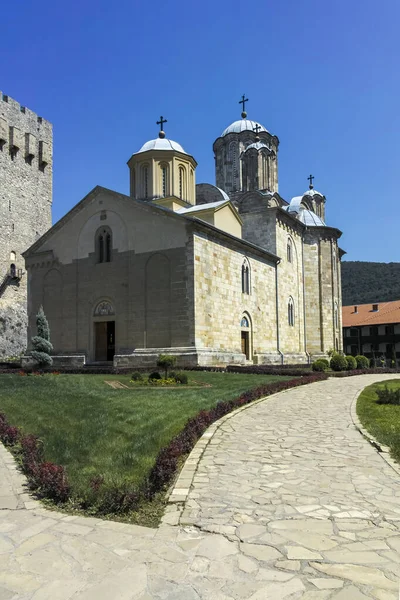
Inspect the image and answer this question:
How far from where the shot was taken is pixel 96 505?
529 cm

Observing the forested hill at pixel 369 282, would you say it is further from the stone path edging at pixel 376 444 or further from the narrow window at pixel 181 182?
the stone path edging at pixel 376 444

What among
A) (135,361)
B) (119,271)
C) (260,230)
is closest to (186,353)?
(135,361)

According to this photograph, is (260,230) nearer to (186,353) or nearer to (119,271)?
(119,271)

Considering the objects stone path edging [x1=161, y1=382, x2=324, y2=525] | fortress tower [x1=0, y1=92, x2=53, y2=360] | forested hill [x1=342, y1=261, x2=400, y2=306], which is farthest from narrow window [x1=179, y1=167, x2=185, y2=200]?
forested hill [x1=342, y1=261, x2=400, y2=306]

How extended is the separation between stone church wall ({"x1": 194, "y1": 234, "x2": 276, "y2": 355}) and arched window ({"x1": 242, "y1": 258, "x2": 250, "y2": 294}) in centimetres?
31

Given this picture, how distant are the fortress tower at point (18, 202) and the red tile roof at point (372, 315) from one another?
37715 millimetres

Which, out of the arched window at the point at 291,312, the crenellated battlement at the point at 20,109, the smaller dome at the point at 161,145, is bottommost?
the arched window at the point at 291,312

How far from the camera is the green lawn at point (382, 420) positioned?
27.6ft

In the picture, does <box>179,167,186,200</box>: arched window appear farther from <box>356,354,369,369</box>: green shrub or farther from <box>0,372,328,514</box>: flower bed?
<box>0,372,328,514</box>: flower bed

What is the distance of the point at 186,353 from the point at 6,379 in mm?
8224

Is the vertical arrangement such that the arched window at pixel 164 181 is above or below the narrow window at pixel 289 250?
above

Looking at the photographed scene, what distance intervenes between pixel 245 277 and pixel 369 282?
74056mm

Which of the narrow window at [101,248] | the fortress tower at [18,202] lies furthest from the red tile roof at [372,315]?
the narrow window at [101,248]

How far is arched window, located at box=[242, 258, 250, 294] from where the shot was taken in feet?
94.2
